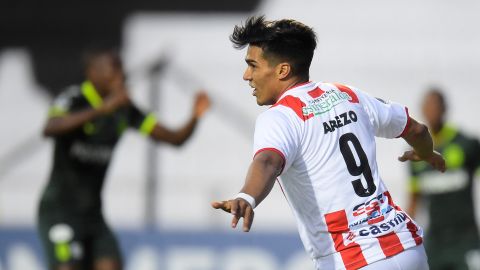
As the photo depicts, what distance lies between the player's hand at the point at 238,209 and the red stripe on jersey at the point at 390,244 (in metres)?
0.76

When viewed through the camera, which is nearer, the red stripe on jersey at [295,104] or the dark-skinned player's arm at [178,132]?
the red stripe on jersey at [295,104]

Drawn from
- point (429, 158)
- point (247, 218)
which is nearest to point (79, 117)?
Result: point (429, 158)

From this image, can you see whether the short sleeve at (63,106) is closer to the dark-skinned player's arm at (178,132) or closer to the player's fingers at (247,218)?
the dark-skinned player's arm at (178,132)

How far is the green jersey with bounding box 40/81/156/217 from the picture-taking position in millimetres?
7605

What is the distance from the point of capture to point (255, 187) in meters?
4.11

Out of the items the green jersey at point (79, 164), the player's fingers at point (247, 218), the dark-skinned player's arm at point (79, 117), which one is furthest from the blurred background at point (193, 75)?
the player's fingers at point (247, 218)

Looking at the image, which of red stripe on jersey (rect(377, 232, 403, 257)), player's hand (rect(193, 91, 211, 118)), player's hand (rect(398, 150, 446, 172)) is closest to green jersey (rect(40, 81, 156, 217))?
player's hand (rect(193, 91, 211, 118))

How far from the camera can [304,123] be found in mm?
4422

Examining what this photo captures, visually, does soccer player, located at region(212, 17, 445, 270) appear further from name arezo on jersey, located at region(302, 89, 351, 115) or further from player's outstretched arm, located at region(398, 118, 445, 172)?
player's outstretched arm, located at region(398, 118, 445, 172)

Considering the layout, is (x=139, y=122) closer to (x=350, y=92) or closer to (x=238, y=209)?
(x=350, y=92)

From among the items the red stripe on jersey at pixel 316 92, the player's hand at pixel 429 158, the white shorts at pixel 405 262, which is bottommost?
the white shorts at pixel 405 262

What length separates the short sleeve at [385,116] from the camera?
4.77 meters

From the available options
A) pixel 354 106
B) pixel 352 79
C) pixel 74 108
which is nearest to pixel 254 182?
pixel 354 106

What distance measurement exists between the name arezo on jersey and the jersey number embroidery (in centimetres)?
15
